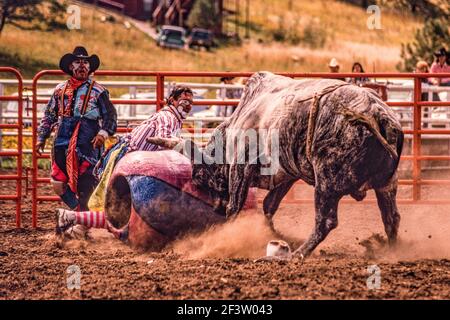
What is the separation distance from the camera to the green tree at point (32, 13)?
37969mm

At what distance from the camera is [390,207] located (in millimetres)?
8211

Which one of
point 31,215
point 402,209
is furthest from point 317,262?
point 31,215

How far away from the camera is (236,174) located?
840cm

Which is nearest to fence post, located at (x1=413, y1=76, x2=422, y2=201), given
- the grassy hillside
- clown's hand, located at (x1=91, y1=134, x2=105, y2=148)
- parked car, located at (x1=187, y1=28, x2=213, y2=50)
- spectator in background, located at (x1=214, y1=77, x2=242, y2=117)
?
spectator in background, located at (x1=214, y1=77, x2=242, y2=117)

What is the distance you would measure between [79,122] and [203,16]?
38749mm

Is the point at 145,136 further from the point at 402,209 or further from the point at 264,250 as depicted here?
the point at 402,209

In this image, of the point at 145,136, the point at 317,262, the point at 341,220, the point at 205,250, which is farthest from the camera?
the point at 341,220

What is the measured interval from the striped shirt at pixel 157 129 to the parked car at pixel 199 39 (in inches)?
1433

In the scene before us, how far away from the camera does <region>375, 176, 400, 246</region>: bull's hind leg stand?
8094 mm

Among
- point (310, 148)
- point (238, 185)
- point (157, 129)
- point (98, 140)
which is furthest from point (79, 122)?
point (310, 148)
